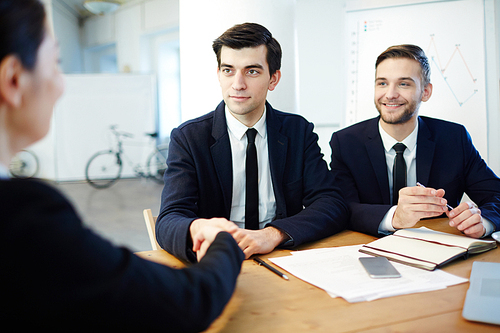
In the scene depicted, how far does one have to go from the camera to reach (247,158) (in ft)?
5.25

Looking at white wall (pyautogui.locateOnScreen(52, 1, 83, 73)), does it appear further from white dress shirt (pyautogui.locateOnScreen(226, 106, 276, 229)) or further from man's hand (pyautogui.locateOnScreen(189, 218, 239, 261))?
man's hand (pyautogui.locateOnScreen(189, 218, 239, 261))

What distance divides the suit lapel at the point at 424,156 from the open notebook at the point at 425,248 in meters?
0.56

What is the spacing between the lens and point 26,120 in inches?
21.4

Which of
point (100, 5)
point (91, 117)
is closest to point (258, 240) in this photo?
point (100, 5)

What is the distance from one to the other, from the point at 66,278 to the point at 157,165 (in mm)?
7677

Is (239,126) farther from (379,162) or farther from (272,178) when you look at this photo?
(379,162)

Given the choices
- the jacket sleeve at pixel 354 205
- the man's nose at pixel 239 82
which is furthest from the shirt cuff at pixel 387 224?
the man's nose at pixel 239 82

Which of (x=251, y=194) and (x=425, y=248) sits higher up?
(x=251, y=194)

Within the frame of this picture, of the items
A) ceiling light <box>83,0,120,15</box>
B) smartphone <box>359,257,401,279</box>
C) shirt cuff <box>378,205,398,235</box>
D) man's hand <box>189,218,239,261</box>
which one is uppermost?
ceiling light <box>83,0,120,15</box>

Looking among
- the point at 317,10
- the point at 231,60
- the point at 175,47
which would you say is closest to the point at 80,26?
the point at 175,47

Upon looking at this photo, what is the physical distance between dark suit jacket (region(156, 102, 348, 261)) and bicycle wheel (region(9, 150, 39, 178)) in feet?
25.3

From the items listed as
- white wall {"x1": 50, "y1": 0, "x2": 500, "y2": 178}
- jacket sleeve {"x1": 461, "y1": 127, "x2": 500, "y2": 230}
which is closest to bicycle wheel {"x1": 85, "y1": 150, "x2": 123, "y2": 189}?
white wall {"x1": 50, "y1": 0, "x2": 500, "y2": 178}

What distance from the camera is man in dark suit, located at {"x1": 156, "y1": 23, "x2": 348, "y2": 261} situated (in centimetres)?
149

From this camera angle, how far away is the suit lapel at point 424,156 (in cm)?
179
